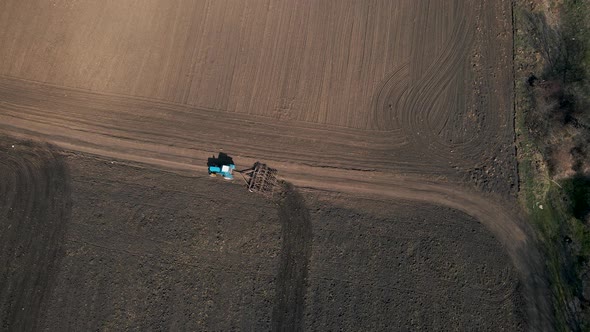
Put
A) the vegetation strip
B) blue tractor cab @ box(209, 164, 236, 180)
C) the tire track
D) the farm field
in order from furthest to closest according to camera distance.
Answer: blue tractor cab @ box(209, 164, 236, 180) → the vegetation strip → the farm field → the tire track

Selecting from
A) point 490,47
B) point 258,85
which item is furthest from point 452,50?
point 258,85

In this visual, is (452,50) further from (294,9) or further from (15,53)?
(15,53)

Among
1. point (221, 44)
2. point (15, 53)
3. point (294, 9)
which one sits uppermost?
point (294, 9)

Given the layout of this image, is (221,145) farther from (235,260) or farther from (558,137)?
(558,137)

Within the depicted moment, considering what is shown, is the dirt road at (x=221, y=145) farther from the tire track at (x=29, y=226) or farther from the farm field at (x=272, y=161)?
the tire track at (x=29, y=226)

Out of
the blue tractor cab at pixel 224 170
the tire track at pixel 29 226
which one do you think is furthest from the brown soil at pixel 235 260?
the blue tractor cab at pixel 224 170

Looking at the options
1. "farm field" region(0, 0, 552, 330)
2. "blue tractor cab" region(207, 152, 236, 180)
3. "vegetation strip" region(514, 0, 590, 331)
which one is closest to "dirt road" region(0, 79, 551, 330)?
"farm field" region(0, 0, 552, 330)

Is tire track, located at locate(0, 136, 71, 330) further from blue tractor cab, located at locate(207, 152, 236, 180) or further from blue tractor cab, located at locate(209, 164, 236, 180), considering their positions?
blue tractor cab, located at locate(209, 164, 236, 180)

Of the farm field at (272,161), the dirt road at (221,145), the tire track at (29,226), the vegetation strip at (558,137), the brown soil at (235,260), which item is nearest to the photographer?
the brown soil at (235,260)
